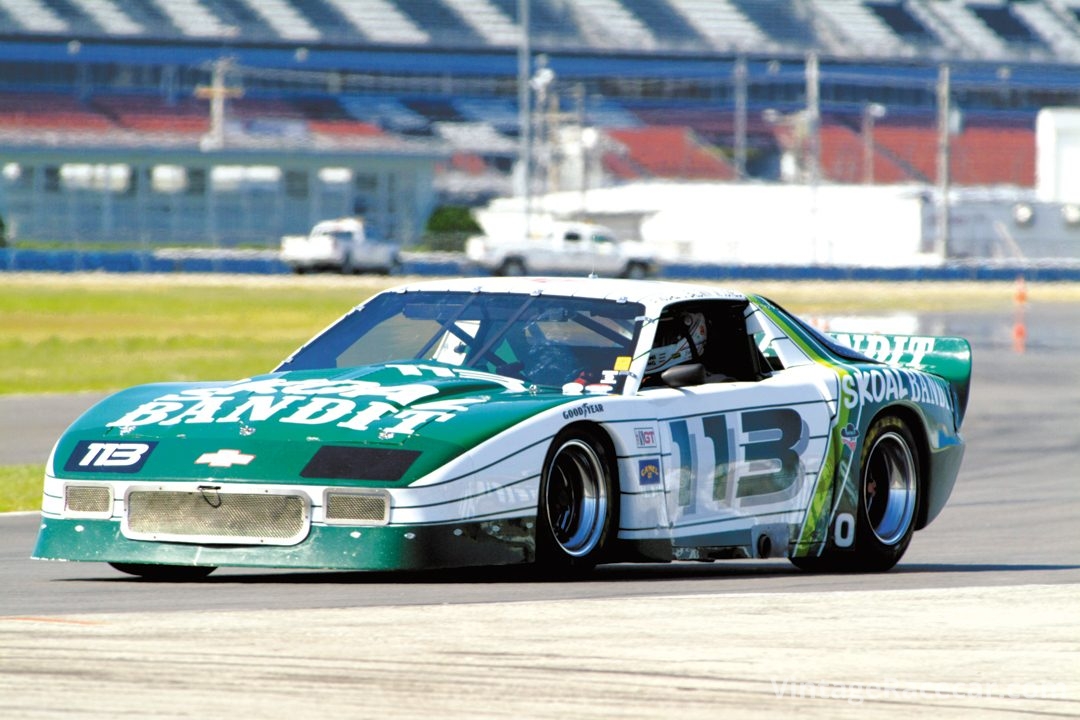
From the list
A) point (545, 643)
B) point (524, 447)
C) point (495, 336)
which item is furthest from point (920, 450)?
point (545, 643)

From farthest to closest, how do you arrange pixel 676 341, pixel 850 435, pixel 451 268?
pixel 451 268 < pixel 850 435 < pixel 676 341

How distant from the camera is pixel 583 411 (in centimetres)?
772

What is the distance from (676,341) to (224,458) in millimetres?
2229

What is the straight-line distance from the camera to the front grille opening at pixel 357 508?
726 cm

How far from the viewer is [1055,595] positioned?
24.7ft

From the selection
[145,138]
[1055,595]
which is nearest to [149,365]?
[1055,595]

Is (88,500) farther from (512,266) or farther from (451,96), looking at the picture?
(451,96)

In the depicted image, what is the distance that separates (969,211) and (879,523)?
224 ft

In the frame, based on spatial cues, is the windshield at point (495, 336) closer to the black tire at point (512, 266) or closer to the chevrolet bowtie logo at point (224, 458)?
the chevrolet bowtie logo at point (224, 458)

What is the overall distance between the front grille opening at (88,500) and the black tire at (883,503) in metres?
3.02

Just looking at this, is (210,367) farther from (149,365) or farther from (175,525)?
(175,525)

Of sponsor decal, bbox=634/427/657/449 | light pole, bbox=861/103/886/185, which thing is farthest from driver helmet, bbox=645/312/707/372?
light pole, bbox=861/103/886/185

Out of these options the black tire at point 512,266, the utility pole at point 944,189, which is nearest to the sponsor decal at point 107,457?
the black tire at point 512,266

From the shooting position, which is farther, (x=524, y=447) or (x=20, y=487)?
(x=20, y=487)
